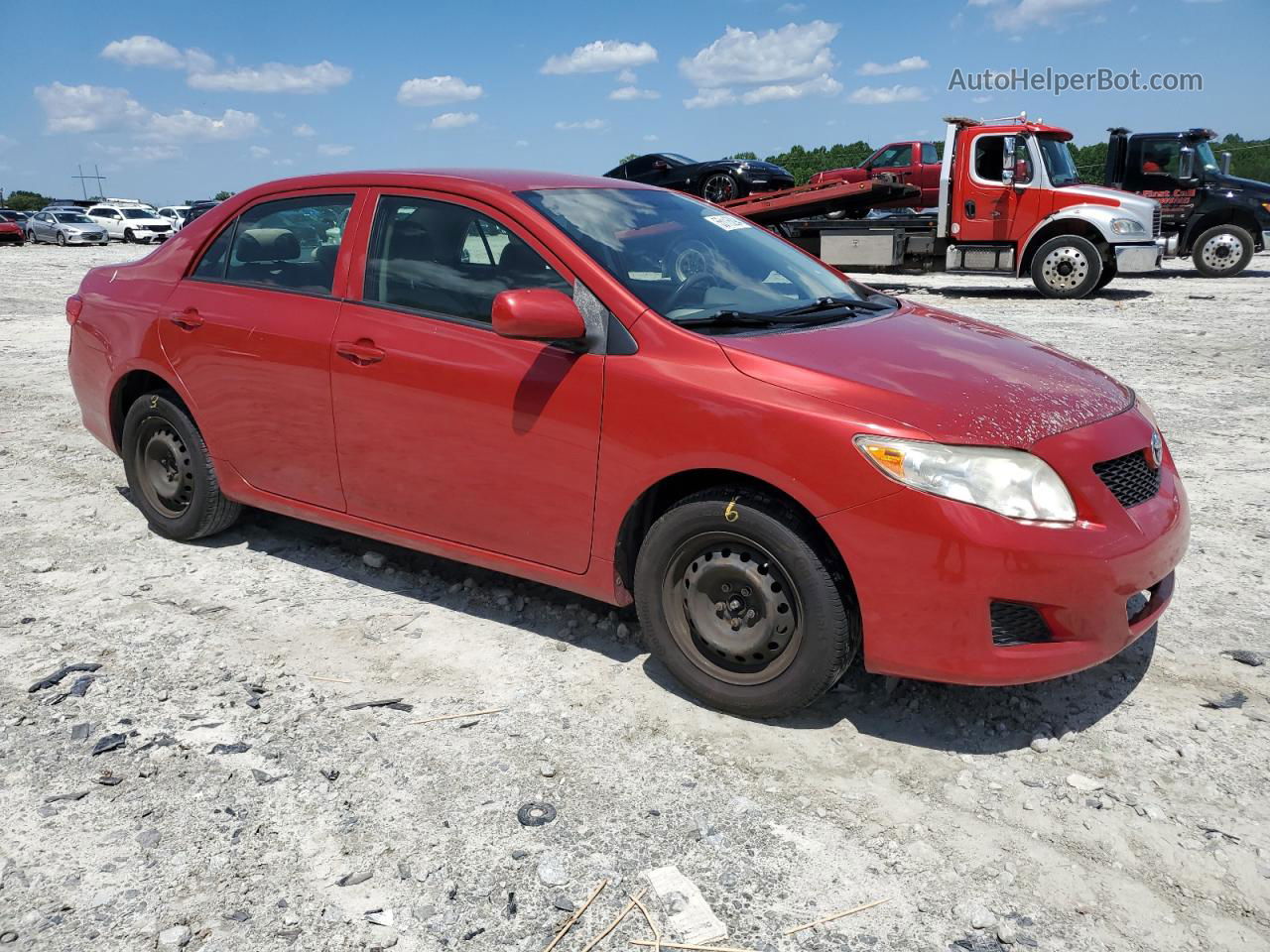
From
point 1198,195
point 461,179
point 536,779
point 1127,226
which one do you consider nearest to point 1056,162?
point 1127,226

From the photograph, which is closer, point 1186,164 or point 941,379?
point 941,379

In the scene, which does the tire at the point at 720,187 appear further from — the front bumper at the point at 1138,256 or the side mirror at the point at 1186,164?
the front bumper at the point at 1138,256

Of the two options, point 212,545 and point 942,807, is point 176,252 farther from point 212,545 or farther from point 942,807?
point 942,807

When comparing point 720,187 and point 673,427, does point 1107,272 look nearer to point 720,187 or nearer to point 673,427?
point 720,187

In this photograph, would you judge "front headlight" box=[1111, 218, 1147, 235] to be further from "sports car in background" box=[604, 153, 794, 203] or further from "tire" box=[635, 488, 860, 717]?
"tire" box=[635, 488, 860, 717]

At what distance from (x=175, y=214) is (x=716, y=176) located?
101 ft

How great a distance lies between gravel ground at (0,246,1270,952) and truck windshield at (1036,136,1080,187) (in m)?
12.4

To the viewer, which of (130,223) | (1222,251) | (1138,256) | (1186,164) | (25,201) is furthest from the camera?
(25,201)

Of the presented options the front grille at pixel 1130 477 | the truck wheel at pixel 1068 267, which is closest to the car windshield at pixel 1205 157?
the truck wheel at pixel 1068 267

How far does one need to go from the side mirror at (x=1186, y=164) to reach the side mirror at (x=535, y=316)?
60.0 ft

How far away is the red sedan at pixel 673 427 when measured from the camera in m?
3.00

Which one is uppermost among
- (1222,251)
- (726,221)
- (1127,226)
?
(1127,226)

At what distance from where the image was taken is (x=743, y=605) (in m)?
3.35

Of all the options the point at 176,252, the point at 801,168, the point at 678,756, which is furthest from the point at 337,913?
the point at 801,168
